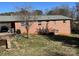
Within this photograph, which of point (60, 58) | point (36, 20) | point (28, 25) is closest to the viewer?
point (60, 58)

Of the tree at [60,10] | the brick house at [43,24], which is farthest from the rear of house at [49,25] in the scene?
the tree at [60,10]

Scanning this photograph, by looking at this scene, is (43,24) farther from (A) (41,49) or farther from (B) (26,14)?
(A) (41,49)

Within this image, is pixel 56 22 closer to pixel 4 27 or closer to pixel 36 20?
pixel 36 20

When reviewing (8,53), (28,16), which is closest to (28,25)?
(28,16)

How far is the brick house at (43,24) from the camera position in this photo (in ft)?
63.8

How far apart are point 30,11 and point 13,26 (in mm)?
3644

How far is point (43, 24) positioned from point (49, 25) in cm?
55

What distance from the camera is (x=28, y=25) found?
18.6m

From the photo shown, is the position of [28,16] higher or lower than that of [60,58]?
higher

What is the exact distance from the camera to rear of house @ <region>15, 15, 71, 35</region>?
19.4 meters

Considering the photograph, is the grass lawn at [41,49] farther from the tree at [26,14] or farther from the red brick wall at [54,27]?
the red brick wall at [54,27]

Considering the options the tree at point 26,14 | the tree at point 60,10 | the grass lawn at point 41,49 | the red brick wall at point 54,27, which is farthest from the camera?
the red brick wall at point 54,27

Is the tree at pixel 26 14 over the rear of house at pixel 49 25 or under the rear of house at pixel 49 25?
over

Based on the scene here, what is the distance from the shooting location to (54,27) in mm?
20109
